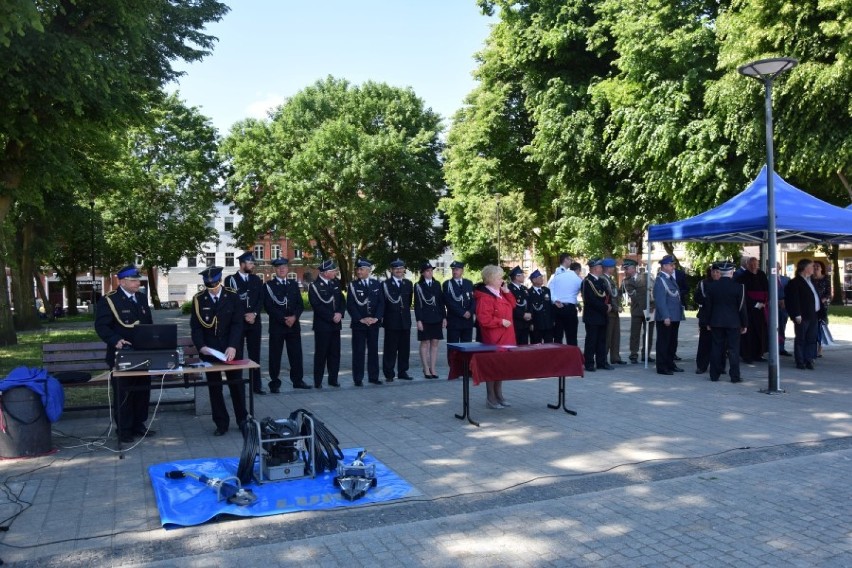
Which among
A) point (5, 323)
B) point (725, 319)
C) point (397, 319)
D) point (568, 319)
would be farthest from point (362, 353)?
point (5, 323)

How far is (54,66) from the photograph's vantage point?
10.1 metres

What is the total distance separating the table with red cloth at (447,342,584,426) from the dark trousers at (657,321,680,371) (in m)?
4.26

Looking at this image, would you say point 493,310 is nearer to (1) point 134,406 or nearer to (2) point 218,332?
(2) point 218,332

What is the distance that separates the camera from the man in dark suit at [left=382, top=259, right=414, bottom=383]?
12352 mm

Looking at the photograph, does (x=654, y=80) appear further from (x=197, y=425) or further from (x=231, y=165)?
(x=231, y=165)

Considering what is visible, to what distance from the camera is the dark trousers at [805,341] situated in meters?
13.0

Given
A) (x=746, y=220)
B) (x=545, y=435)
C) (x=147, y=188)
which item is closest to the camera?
(x=545, y=435)

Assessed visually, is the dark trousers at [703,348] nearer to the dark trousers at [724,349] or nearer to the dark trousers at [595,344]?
the dark trousers at [724,349]

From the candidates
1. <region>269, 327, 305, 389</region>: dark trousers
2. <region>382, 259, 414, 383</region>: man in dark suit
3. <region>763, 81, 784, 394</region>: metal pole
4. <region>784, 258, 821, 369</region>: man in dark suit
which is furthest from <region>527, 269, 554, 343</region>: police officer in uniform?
<region>784, 258, 821, 369</region>: man in dark suit

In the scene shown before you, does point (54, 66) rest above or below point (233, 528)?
above

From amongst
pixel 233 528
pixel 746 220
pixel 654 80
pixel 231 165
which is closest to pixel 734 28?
pixel 654 80

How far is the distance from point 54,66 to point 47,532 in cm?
730

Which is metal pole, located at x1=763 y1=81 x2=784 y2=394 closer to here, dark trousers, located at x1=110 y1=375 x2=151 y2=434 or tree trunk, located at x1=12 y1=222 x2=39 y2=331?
dark trousers, located at x1=110 y1=375 x2=151 y2=434

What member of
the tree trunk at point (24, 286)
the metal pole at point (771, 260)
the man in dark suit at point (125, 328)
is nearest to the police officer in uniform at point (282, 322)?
the man in dark suit at point (125, 328)
